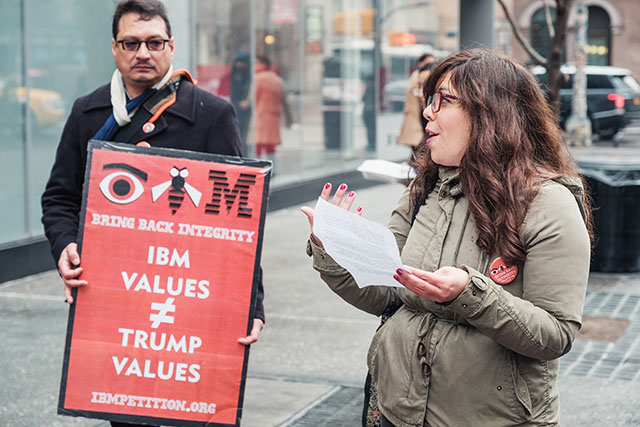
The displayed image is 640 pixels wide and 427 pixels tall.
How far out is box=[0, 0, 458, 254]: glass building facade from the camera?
28.5 ft

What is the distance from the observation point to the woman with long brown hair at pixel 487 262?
235 centimetres

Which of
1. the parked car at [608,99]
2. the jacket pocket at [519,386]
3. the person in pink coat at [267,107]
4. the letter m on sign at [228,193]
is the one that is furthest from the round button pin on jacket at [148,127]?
the parked car at [608,99]

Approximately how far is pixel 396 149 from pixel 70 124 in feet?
50.9

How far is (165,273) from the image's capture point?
10.2ft

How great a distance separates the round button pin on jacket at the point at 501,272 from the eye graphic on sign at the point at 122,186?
123 centimetres

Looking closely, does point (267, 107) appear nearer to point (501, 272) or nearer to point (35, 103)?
point (35, 103)

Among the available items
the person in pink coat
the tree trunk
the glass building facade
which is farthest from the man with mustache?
the person in pink coat

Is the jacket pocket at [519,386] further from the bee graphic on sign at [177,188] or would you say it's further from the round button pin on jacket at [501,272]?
the bee graphic on sign at [177,188]

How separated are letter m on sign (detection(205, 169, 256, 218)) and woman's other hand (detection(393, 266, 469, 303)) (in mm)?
926

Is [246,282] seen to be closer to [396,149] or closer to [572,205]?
[572,205]

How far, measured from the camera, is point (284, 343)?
6.46 meters

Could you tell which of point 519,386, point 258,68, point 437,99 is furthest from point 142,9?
point 258,68

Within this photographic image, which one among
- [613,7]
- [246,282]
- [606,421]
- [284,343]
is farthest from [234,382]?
[613,7]

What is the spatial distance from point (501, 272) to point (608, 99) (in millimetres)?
24799
